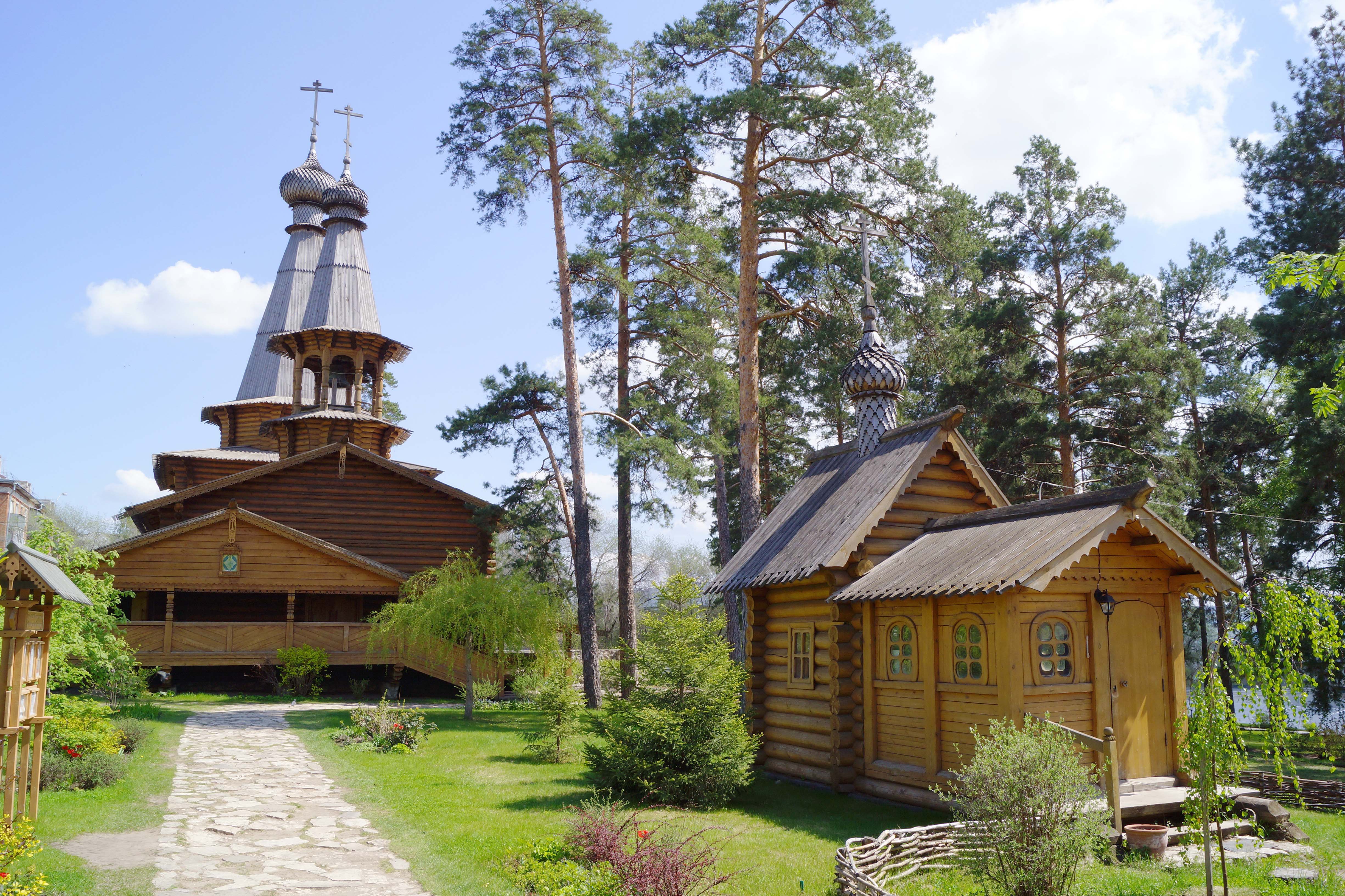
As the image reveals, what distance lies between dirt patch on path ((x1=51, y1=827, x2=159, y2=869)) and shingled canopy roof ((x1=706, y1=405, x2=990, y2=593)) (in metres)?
7.23

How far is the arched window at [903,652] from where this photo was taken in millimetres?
10953

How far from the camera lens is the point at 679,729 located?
11.0 m

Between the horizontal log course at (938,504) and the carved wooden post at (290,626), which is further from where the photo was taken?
the carved wooden post at (290,626)

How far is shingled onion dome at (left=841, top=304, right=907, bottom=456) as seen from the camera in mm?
14023

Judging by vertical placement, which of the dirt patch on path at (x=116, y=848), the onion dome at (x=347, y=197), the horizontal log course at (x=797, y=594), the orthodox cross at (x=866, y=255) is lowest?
the dirt patch on path at (x=116, y=848)

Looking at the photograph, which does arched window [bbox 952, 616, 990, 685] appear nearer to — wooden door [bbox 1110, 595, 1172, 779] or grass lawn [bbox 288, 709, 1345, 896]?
wooden door [bbox 1110, 595, 1172, 779]

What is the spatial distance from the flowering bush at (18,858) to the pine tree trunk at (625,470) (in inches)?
617

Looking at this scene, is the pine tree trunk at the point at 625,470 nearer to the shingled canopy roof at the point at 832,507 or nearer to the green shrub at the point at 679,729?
the shingled canopy roof at the point at 832,507

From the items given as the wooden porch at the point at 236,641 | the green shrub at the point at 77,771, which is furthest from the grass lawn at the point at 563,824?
the wooden porch at the point at 236,641

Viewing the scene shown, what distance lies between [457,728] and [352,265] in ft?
58.6

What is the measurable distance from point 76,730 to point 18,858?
4.84 metres

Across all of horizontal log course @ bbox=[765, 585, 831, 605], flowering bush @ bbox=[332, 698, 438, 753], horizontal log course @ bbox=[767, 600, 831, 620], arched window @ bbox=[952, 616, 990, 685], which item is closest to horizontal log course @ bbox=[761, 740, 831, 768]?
horizontal log course @ bbox=[767, 600, 831, 620]

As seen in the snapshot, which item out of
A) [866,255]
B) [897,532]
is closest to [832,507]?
[897,532]

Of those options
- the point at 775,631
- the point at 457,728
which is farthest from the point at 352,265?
the point at 775,631
